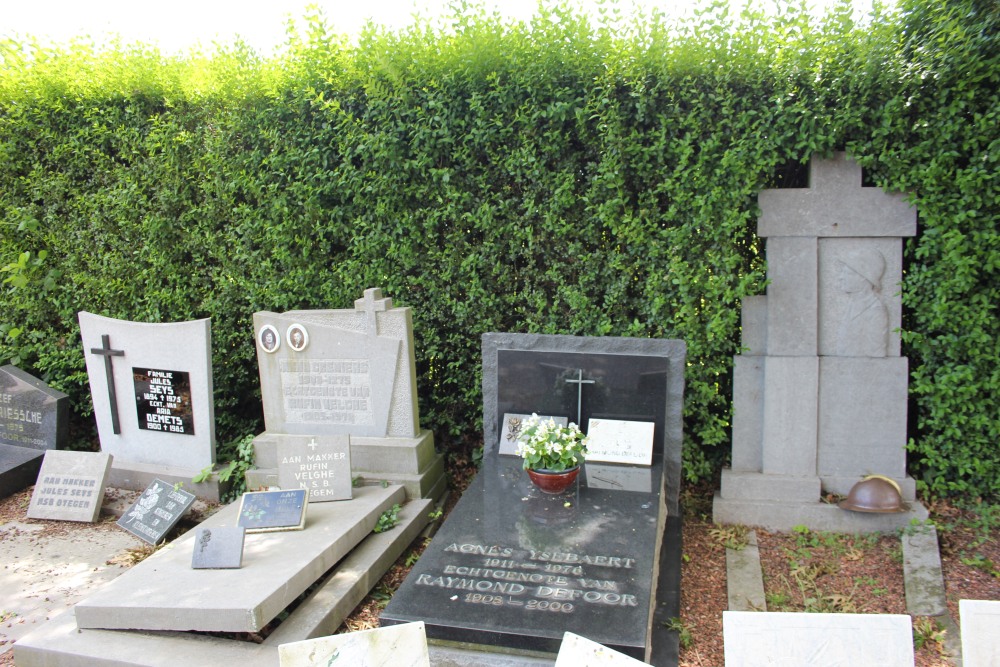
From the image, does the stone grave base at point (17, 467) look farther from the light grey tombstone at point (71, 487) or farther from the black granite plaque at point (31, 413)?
the light grey tombstone at point (71, 487)

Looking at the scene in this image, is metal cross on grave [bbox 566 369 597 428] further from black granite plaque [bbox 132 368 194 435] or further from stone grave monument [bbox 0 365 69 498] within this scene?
stone grave monument [bbox 0 365 69 498]

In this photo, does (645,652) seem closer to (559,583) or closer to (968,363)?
(559,583)

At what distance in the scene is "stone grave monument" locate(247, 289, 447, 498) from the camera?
5094 mm

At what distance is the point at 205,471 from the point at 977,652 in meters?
4.76

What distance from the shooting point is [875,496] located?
14.8ft

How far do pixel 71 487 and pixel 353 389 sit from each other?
2.09 metres

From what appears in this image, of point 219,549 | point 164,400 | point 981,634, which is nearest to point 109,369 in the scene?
point 164,400

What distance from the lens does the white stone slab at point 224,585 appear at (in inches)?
129

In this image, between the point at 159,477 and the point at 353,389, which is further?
the point at 159,477

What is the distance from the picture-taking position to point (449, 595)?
329 centimetres

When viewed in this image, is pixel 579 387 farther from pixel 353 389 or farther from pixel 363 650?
pixel 363 650

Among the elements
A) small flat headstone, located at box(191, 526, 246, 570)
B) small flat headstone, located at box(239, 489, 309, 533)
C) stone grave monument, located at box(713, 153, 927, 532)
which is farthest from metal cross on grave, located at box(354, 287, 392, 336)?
stone grave monument, located at box(713, 153, 927, 532)

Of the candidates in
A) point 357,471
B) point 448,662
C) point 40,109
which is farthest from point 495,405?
point 40,109

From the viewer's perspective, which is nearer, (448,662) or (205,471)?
(448,662)
